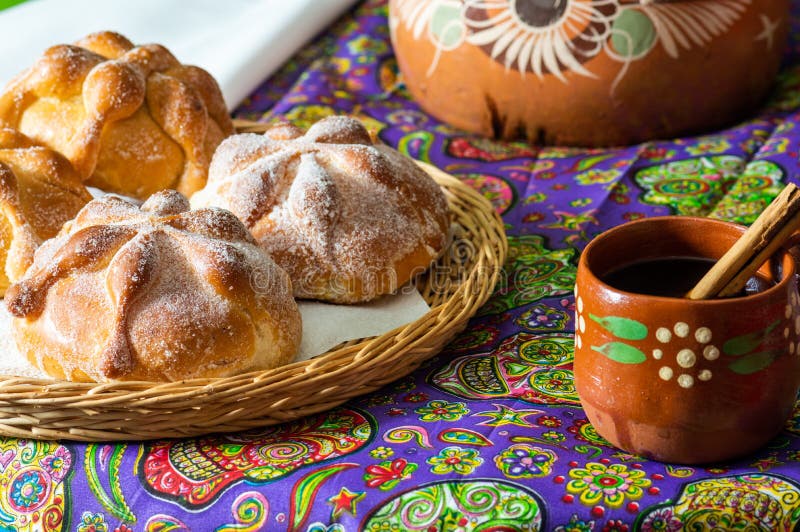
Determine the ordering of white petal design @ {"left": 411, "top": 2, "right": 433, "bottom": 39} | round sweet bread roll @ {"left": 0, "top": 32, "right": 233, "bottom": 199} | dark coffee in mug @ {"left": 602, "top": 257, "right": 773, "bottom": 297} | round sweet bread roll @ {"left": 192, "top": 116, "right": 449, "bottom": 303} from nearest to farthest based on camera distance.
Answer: dark coffee in mug @ {"left": 602, "top": 257, "right": 773, "bottom": 297} < round sweet bread roll @ {"left": 192, "top": 116, "right": 449, "bottom": 303} < round sweet bread roll @ {"left": 0, "top": 32, "right": 233, "bottom": 199} < white petal design @ {"left": 411, "top": 2, "right": 433, "bottom": 39}

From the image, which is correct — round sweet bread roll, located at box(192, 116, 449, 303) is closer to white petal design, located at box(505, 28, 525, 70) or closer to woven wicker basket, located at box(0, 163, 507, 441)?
woven wicker basket, located at box(0, 163, 507, 441)

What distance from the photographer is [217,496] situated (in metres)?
0.76

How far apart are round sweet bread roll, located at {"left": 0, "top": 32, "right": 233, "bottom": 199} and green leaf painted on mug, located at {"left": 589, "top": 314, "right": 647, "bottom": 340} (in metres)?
0.61

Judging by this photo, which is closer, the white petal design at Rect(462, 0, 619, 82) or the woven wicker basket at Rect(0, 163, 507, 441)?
the woven wicker basket at Rect(0, 163, 507, 441)

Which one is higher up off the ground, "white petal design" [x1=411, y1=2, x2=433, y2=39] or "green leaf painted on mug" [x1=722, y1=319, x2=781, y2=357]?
"white petal design" [x1=411, y1=2, x2=433, y2=39]

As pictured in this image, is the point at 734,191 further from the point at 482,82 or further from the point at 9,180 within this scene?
the point at 9,180

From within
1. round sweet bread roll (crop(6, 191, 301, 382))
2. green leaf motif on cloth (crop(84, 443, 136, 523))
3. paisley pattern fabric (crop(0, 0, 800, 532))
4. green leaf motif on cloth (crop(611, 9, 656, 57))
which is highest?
green leaf motif on cloth (crop(611, 9, 656, 57))

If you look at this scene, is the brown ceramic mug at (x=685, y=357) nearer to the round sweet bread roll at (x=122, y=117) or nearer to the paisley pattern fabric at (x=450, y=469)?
the paisley pattern fabric at (x=450, y=469)

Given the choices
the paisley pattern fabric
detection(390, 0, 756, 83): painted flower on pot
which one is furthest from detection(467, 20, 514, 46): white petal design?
the paisley pattern fabric

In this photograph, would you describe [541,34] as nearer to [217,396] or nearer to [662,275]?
[662,275]

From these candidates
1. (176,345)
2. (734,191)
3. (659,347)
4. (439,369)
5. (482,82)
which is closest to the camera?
(659,347)

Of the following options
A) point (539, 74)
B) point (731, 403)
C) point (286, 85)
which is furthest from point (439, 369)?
point (286, 85)

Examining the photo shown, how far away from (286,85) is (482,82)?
461mm

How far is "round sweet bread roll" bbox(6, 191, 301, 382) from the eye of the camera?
803mm
